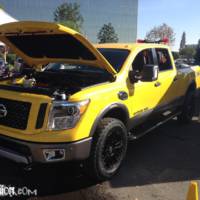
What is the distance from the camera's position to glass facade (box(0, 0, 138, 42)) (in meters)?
76.0

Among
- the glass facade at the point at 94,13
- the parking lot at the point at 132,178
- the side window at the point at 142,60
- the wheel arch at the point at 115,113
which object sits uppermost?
the glass facade at the point at 94,13

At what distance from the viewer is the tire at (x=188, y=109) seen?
714 centimetres

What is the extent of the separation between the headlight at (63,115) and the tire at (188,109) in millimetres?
4074

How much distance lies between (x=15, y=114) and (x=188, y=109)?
4.69m

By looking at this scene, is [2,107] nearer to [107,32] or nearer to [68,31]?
[68,31]

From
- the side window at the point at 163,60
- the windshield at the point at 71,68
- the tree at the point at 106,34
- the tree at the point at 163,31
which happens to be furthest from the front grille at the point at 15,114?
the tree at the point at 106,34

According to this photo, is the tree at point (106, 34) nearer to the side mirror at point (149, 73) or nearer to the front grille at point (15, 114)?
the side mirror at point (149, 73)

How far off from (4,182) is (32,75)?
74.5 inches

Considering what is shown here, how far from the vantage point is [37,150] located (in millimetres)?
3559

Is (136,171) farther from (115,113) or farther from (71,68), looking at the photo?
(71,68)

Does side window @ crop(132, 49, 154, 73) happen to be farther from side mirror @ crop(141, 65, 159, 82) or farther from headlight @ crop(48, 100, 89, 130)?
headlight @ crop(48, 100, 89, 130)

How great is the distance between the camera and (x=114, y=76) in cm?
442

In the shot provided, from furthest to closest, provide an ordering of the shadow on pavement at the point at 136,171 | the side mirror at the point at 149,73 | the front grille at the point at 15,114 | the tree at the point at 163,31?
the tree at the point at 163,31
the side mirror at the point at 149,73
the shadow on pavement at the point at 136,171
the front grille at the point at 15,114

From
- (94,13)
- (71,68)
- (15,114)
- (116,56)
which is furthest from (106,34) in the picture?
(15,114)
